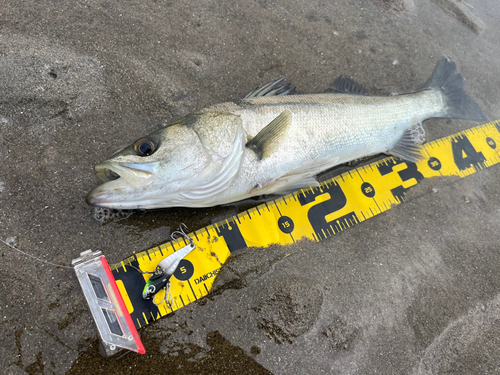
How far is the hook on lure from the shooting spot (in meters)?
2.04

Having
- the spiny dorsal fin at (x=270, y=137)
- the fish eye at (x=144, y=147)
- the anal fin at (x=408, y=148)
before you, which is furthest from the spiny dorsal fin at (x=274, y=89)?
the anal fin at (x=408, y=148)

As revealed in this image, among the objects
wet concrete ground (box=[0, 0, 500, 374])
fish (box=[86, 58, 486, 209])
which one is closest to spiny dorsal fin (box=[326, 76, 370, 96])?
fish (box=[86, 58, 486, 209])

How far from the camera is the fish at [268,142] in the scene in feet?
6.15

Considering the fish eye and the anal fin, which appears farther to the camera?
the anal fin

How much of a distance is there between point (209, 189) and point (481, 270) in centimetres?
261

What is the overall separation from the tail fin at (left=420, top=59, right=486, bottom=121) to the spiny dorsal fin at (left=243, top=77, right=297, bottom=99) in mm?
1569

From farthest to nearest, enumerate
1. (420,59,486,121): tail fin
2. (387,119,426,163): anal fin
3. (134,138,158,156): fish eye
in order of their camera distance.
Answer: (420,59,486,121): tail fin → (387,119,426,163): anal fin → (134,138,158,156): fish eye

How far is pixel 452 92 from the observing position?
9.95ft

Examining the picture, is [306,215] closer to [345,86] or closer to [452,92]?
[345,86]

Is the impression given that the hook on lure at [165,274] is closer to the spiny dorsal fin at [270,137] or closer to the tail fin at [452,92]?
the spiny dorsal fin at [270,137]

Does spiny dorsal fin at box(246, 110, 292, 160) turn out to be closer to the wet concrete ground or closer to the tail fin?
the wet concrete ground

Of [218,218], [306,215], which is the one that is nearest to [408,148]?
[306,215]

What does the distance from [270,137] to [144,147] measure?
921 millimetres

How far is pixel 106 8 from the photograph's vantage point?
9.11 ft
